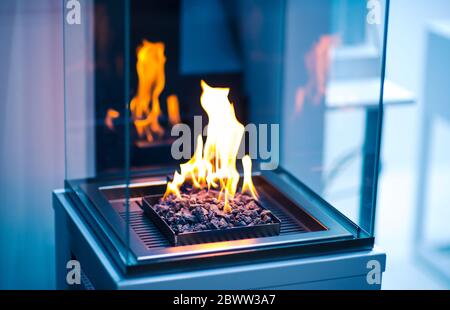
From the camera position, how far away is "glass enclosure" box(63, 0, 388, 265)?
2195mm

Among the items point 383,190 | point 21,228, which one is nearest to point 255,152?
point 21,228

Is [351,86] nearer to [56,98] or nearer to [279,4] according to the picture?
[279,4]

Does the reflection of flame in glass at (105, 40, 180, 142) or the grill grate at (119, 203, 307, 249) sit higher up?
the reflection of flame in glass at (105, 40, 180, 142)

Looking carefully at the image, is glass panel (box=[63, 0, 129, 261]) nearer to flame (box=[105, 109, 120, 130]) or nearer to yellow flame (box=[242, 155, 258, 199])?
flame (box=[105, 109, 120, 130])

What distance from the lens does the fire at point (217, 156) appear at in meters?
2.31

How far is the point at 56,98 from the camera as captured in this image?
8.90 feet

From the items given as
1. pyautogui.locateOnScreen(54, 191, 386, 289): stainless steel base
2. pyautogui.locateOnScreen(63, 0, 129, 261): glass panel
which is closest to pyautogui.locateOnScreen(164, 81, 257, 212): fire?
pyautogui.locateOnScreen(63, 0, 129, 261): glass panel

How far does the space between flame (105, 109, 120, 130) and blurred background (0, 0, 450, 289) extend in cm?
29

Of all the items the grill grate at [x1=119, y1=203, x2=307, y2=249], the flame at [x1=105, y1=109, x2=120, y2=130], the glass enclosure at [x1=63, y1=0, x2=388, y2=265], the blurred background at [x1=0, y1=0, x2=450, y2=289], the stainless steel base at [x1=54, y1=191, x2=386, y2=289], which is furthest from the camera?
the blurred background at [x1=0, y1=0, x2=450, y2=289]

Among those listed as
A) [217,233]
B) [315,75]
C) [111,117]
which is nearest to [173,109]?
[315,75]

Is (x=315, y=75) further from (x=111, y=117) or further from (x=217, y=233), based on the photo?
(x=217, y=233)

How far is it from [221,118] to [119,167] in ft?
1.01

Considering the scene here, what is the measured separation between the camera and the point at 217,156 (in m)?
2.32

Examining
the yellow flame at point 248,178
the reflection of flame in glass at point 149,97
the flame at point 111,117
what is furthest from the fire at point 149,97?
the yellow flame at point 248,178
